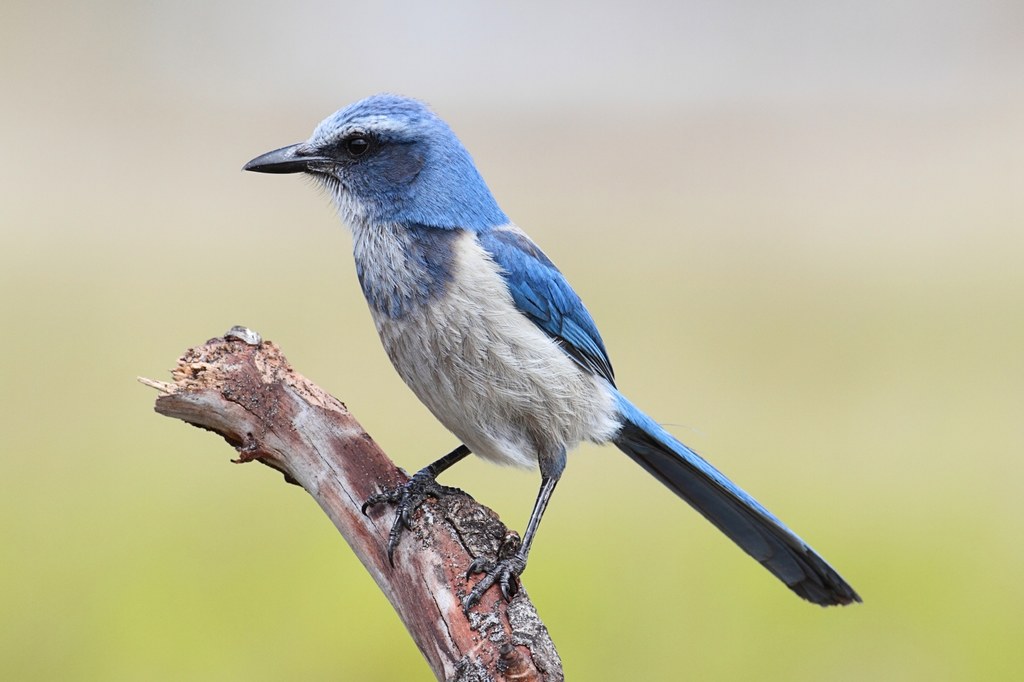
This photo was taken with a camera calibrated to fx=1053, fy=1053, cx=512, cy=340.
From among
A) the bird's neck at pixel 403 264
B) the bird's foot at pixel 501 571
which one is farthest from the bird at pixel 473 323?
the bird's foot at pixel 501 571

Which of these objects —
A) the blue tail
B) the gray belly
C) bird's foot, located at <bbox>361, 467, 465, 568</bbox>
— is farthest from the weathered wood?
the blue tail

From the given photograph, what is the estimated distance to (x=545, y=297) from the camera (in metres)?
3.18

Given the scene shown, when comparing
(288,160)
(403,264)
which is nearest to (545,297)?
(403,264)

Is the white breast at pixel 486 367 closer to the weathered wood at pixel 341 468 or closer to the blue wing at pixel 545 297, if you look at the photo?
the blue wing at pixel 545 297

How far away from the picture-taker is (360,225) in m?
3.16

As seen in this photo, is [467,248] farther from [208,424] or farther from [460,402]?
[208,424]

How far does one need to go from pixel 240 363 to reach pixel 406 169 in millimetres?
779

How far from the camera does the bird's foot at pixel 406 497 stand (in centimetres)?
267

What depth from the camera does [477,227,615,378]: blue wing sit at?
3.10 m

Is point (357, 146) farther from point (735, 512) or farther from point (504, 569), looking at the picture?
point (735, 512)

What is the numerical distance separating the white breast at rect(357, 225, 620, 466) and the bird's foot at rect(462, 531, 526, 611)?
1.53 feet

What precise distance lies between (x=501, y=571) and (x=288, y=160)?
1419mm

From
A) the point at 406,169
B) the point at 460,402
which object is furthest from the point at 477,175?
the point at 460,402

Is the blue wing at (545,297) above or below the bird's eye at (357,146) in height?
below
